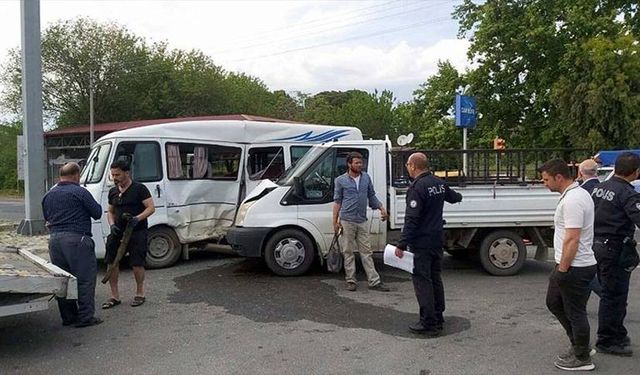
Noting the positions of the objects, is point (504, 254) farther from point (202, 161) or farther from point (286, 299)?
point (202, 161)

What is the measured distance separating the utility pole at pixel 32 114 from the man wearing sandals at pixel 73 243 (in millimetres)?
8978

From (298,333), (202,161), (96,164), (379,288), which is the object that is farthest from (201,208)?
(298,333)

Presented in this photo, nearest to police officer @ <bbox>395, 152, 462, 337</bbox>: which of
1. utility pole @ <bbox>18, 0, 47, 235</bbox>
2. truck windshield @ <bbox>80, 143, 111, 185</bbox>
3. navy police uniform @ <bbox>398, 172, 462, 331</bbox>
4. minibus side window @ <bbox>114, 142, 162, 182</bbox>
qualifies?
navy police uniform @ <bbox>398, 172, 462, 331</bbox>

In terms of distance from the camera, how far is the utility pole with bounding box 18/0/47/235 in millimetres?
14500

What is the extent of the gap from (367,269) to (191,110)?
3522 centimetres

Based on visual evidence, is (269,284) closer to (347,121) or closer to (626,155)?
(626,155)

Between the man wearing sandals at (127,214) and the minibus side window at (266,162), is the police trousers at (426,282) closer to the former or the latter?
the man wearing sandals at (127,214)

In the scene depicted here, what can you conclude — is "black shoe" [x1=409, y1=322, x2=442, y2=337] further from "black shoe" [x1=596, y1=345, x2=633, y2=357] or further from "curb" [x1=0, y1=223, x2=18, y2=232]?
"curb" [x1=0, y1=223, x2=18, y2=232]

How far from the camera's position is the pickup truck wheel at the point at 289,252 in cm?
883

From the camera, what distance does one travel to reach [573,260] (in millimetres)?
4777

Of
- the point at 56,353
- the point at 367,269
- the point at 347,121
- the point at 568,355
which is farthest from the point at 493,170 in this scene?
the point at 347,121

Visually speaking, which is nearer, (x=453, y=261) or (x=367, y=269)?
(x=367, y=269)

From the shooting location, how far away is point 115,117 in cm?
4056

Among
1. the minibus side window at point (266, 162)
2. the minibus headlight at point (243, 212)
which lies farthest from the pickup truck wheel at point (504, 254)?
the minibus side window at point (266, 162)
